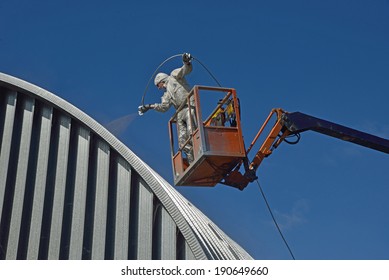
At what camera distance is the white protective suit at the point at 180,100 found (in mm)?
15805

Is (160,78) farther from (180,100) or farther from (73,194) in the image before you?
(73,194)

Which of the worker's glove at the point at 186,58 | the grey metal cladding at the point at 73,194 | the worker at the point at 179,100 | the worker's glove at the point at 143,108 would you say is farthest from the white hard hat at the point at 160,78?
the grey metal cladding at the point at 73,194

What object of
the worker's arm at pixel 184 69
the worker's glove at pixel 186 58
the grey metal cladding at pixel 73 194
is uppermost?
the worker's arm at pixel 184 69

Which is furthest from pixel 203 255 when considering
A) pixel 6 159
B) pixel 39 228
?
pixel 6 159

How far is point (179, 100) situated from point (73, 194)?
4119mm

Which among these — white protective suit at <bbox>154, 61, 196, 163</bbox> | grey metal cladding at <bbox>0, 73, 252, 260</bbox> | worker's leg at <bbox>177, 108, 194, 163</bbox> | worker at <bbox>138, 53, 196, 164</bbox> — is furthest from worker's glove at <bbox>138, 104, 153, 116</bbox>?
grey metal cladding at <bbox>0, 73, 252, 260</bbox>

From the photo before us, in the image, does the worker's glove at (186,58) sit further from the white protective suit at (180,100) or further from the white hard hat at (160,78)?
the white hard hat at (160,78)

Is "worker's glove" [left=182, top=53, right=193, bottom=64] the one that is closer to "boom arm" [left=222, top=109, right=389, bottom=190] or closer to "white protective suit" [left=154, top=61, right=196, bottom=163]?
"white protective suit" [left=154, top=61, right=196, bottom=163]

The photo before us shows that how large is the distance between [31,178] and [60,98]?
232 cm

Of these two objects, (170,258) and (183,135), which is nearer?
(183,135)

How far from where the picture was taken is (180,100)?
16375mm
